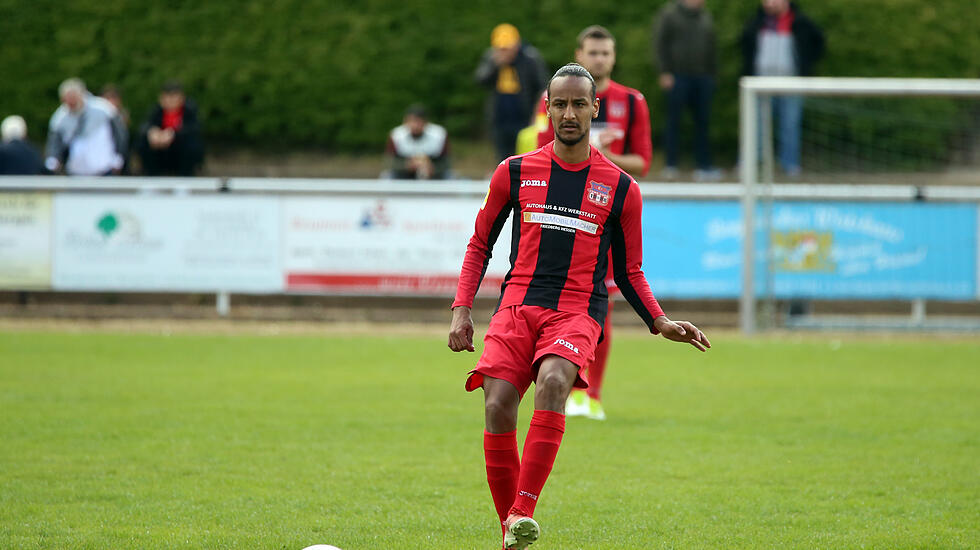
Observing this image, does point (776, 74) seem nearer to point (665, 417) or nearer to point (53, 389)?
point (665, 417)

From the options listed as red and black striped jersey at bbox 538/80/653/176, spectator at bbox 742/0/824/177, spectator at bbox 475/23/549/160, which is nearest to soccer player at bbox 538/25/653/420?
red and black striped jersey at bbox 538/80/653/176

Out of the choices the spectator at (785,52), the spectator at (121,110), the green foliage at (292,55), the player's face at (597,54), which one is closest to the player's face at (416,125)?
the green foliage at (292,55)

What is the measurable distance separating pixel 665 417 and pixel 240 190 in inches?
287

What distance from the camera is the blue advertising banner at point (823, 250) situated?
1436cm

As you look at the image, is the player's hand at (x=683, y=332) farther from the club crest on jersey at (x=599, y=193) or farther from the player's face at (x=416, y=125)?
the player's face at (x=416, y=125)

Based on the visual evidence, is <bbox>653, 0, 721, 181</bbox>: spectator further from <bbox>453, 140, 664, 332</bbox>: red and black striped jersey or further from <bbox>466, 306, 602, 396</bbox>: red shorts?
<bbox>466, 306, 602, 396</bbox>: red shorts

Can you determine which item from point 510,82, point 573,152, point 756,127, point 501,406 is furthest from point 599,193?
point 510,82

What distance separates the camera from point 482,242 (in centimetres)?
559

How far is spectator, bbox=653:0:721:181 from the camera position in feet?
53.0

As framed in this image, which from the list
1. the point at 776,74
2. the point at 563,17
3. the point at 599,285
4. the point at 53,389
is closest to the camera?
the point at 599,285

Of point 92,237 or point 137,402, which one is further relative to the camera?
point 92,237

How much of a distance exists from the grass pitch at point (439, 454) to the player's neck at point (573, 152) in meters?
1.66

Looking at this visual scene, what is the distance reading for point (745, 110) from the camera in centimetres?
1456

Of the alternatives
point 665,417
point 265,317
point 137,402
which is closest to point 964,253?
point 665,417
